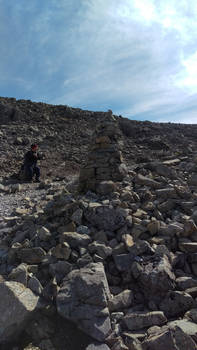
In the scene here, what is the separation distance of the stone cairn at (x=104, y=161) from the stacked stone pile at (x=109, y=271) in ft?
2.44

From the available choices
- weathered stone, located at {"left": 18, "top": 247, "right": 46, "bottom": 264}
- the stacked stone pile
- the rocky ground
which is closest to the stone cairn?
the rocky ground

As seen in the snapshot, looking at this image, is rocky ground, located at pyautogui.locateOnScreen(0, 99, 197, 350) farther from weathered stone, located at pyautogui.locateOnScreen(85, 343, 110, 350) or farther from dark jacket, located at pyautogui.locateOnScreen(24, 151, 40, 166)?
dark jacket, located at pyautogui.locateOnScreen(24, 151, 40, 166)

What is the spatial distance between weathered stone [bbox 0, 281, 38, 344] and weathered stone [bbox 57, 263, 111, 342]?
0.42m

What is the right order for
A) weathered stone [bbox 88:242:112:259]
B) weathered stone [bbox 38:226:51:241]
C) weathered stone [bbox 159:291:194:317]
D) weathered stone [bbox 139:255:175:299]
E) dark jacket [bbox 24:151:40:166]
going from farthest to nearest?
dark jacket [bbox 24:151:40:166]
weathered stone [bbox 38:226:51:241]
weathered stone [bbox 88:242:112:259]
weathered stone [bbox 139:255:175:299]
weathered stone [bbox 159:291:194:317]

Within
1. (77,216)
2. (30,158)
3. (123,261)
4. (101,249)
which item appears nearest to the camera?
(123,261)

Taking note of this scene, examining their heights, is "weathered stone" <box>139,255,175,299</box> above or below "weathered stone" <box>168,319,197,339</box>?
above

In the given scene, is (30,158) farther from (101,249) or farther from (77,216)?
(101,249)

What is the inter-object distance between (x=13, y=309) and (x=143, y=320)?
5.66ft

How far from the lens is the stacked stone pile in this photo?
120 inches

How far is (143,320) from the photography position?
3094 mm

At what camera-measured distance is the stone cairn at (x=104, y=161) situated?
21.7 ft

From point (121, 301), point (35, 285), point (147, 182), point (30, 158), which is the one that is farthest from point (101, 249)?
point (30, 158)

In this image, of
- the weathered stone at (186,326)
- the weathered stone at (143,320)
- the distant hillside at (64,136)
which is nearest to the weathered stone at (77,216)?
the weathered stone at (143,320)

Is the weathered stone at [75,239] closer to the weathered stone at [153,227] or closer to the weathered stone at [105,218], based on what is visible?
the weathered stone at [105,218]
